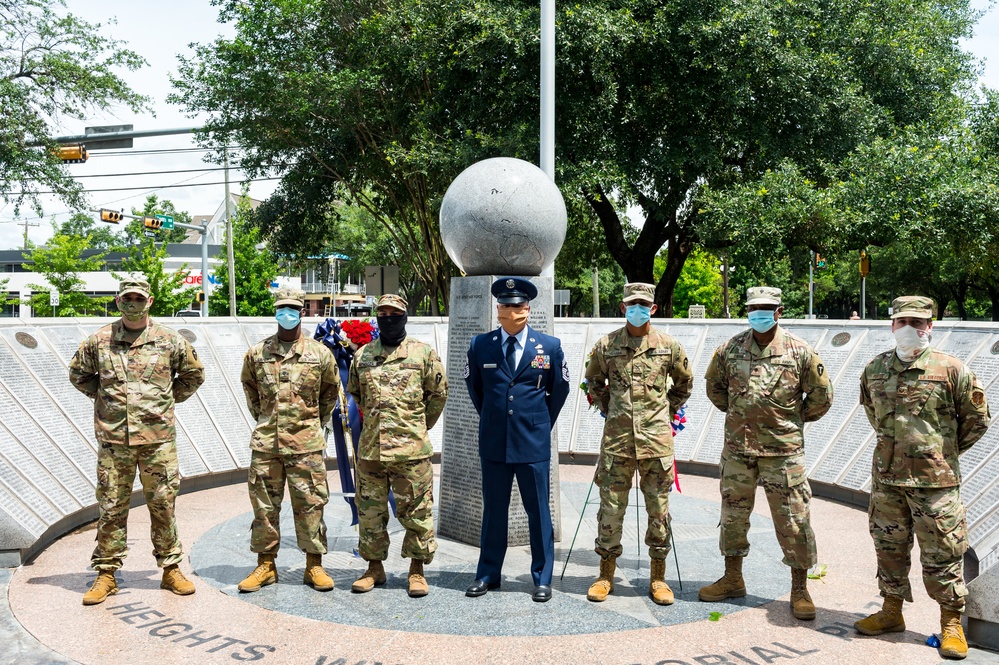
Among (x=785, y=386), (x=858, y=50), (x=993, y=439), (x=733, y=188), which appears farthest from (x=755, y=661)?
(x=858, y=50)

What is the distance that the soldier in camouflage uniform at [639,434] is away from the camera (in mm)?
5363

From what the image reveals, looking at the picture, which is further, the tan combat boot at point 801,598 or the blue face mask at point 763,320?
the blue face mask at point 763,320

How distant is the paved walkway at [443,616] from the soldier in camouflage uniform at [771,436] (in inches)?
14.1

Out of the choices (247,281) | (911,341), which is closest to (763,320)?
(911,341)

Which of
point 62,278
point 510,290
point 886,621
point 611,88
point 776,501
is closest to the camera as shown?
point 886,621

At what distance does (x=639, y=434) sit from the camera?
211 inches

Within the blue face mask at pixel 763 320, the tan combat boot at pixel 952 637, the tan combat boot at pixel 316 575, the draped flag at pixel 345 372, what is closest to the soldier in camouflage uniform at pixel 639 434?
the blue face mask at pixel 763 320

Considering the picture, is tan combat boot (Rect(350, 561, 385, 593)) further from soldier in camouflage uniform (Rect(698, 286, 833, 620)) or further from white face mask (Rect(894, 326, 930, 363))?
white face mask (Rect(894, 326, 930, 363))

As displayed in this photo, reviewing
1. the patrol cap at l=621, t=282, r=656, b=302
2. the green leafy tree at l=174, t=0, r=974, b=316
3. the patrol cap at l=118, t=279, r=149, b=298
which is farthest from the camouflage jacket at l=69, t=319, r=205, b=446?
the green leafy tree at l=174, t=0, r=974, b=316

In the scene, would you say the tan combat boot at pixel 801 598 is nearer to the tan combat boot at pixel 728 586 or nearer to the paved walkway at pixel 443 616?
the paved walkway at pixel 443 616

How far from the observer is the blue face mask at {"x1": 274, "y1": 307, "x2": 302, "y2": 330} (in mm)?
5520

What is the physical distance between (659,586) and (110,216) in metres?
28.3

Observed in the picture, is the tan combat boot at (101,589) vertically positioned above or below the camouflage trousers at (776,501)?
below

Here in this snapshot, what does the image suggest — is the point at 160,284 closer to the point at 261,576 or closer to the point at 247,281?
the point at 247,281
